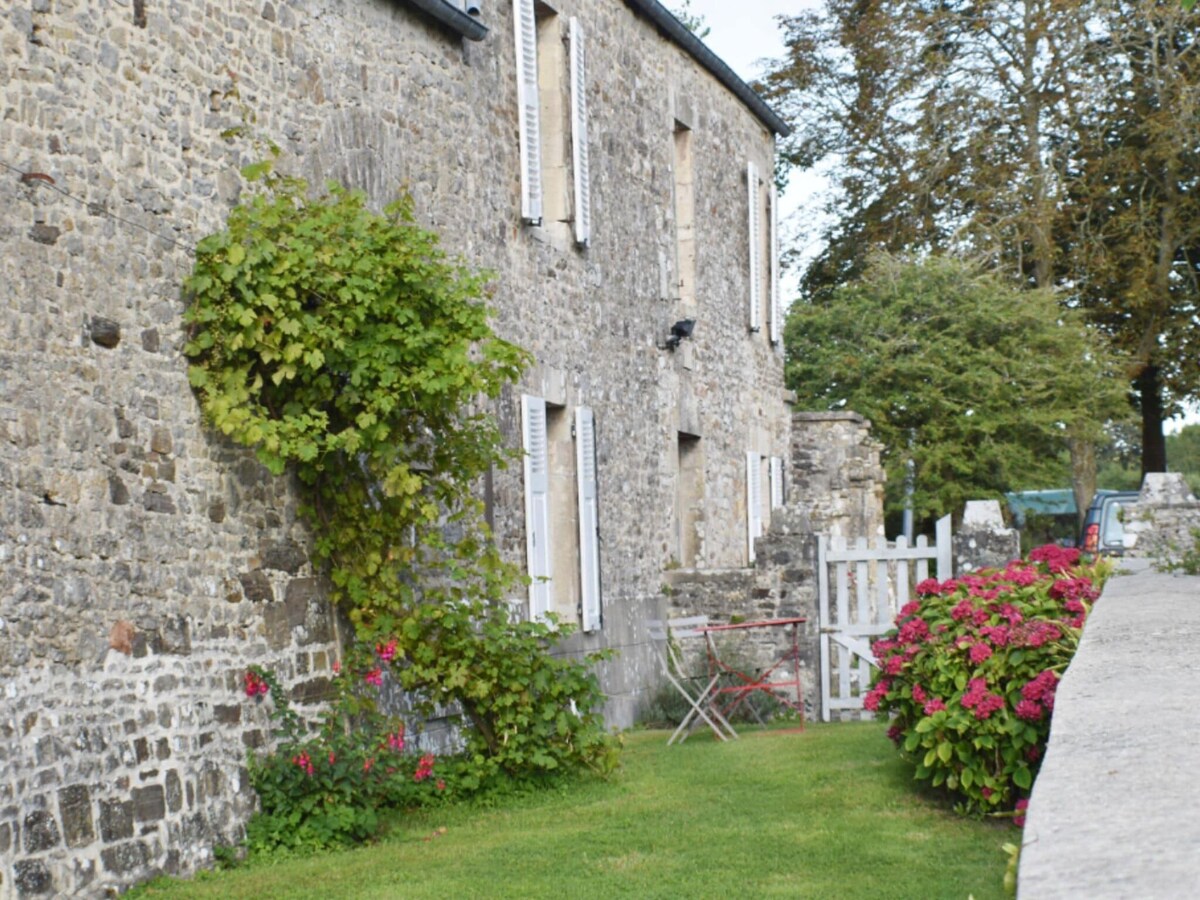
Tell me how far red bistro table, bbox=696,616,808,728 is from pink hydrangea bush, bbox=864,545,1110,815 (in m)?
2.62

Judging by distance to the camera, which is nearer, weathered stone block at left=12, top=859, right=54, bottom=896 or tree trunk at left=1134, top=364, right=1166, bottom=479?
weathered stone block at left=12, top=859, right=54, bottom=896

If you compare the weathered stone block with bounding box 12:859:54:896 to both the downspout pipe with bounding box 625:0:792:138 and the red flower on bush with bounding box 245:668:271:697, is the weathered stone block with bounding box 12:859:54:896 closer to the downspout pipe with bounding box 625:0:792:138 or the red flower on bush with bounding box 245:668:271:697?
the red flower on bush with bounding box 245:668:271:697

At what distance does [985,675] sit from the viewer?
726cm

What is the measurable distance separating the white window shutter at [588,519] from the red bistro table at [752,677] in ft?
2.69

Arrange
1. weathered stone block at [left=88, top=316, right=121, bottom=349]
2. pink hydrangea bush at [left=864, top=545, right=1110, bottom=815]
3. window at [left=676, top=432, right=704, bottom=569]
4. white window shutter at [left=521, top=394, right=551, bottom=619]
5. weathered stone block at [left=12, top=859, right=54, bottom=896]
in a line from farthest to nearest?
window at [left=676, top=432, right=704, bottom=569] → white window shutter at [left=521, top=394, right=551, bottom=619] → pink hydrangea bush at [left=864, top=545, right=1110, bottom=815] → weathered stone block at [left=88, top=316, right=121, bottom=349] → weathered stone block at [left=12, top=859, right=54, bottom=896]

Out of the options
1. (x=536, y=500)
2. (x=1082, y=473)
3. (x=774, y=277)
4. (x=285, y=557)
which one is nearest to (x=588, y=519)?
(x=536, y=500)

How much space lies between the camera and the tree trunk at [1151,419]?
97.6ft

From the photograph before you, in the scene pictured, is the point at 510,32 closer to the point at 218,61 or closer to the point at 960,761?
the point at 218,61

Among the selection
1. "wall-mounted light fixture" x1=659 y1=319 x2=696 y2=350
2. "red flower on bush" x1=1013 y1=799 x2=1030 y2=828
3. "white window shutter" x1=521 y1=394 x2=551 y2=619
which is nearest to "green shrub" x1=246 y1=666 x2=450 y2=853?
"red flower on bush" x1=1013 y1=799 x2=1030 y2=828

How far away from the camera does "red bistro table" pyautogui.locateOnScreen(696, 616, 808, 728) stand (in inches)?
431

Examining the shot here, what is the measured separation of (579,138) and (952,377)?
11.3 meters

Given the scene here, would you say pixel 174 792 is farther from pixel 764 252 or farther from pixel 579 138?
pixel 764 252

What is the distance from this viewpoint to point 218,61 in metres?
7.67

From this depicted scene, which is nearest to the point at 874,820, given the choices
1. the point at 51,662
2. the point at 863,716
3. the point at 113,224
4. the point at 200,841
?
the point at 200,841
